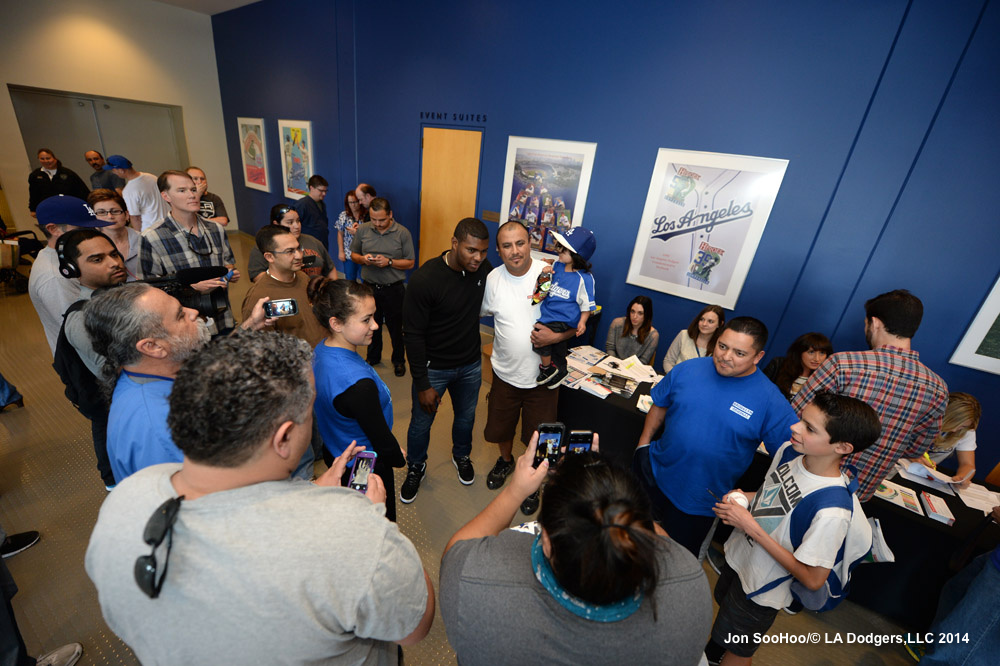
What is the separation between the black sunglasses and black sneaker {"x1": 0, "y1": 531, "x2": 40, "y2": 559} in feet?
8.49

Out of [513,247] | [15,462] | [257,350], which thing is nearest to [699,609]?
[257,350]

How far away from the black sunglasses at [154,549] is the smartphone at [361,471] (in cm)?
55

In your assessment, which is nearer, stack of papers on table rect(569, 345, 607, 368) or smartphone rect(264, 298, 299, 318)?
smartphone rect(264, 298, 299, 318)

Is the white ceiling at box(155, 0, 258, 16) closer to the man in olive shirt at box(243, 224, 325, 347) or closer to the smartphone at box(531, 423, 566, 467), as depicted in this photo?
the man in olive shirt at box(243, 224, 325, 347)

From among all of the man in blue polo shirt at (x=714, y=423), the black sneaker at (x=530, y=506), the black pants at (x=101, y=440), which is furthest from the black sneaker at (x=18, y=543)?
the man in blue polo shirt at (x=714, y=423)

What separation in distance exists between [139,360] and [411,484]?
178cm

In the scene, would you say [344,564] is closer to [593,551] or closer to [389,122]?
[593,551]

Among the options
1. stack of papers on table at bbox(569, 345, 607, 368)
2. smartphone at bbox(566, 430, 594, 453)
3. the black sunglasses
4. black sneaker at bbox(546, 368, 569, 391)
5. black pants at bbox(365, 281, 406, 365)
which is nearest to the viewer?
the black sunglasses

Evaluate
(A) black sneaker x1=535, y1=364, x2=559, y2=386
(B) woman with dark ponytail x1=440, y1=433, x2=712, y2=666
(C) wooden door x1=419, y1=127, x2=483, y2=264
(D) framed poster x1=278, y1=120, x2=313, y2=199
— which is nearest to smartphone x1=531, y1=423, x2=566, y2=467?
(B) woman with dark ponytail x1=440, y1=433, x2=712, y2=666

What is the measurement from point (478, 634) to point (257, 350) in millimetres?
773

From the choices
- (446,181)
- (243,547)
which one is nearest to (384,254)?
(446,181)

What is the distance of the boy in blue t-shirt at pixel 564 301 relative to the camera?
246 cm

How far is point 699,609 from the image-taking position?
31.9 inches

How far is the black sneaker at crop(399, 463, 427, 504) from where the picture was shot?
260 cm
